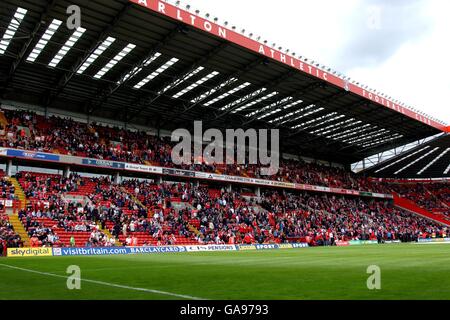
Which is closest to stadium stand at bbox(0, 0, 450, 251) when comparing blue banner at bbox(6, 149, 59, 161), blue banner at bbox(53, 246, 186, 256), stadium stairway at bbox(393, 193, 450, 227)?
blue banner at bbox(6, 149, 59, 161)

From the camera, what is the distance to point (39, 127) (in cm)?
3803

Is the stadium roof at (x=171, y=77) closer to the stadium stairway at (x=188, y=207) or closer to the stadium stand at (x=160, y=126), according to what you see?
the stadium stand at (x=160, y=126)

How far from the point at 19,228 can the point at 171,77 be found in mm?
17376

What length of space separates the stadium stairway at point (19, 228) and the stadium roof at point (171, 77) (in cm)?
1155

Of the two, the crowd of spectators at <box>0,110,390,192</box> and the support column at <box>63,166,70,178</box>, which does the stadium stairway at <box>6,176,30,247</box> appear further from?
the support column at <box>63,166,70,178</box>

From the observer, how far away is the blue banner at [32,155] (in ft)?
107

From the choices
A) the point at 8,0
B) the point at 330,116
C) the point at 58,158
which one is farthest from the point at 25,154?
the point at 330,116

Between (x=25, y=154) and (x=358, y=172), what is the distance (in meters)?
54.9

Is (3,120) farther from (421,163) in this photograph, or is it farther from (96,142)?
(421,163)

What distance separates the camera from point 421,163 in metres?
70.2

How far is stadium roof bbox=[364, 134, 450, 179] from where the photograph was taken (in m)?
60.4

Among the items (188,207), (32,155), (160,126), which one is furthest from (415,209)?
(32,155)
